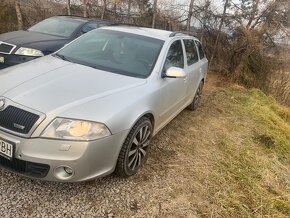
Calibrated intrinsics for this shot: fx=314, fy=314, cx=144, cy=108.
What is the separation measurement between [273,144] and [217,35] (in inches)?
382

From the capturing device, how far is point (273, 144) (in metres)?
5.84

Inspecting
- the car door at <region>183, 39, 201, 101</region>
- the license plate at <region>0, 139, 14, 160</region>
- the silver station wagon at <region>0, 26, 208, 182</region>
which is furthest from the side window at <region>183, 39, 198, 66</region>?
the license plate at <region>0, 139, 14, 160</region>

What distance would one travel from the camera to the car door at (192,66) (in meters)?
5.28

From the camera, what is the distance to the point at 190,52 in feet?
18.2

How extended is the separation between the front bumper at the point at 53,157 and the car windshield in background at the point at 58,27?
4.91 m

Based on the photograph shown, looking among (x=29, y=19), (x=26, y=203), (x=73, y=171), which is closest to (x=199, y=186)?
(x=73, y=171)

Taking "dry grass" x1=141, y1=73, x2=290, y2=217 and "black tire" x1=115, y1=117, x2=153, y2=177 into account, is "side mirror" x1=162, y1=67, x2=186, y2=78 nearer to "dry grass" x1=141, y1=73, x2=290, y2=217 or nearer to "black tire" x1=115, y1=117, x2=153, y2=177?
"black tire" x1=115, y1=117, x2=153, y2=177

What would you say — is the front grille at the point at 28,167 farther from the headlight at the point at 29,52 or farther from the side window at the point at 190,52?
the headlight at the point at 29,52

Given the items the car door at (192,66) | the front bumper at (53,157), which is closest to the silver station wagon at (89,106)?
the front bumper at (53,157)

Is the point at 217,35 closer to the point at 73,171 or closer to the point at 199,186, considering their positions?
the point at 199,186

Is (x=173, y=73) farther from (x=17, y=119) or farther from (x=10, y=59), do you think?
(x=10, y=59)

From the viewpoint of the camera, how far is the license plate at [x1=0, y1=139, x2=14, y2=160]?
108 inches

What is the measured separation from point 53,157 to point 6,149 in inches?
17.1

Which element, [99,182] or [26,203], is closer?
[26,203]
